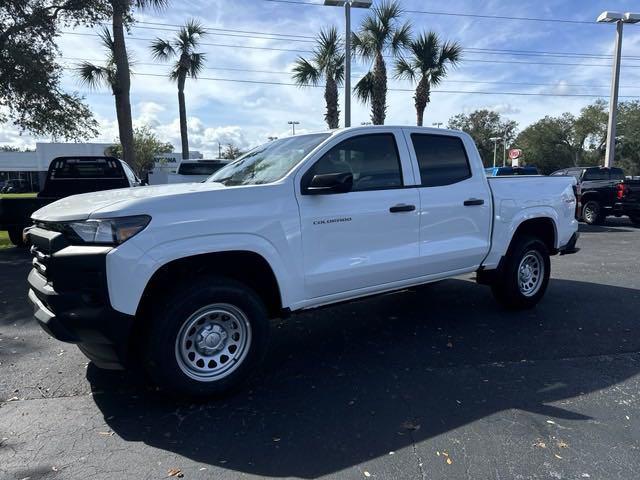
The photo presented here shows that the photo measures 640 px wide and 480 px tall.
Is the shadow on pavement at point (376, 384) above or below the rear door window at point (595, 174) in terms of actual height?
below

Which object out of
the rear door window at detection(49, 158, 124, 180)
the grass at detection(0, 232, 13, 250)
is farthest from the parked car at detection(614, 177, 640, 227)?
the grass at detection(0, 232, 13, 250)

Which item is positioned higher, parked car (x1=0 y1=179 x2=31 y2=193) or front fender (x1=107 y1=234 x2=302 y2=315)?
front fender (x1=107 y1=234 x2=302 y2=315)

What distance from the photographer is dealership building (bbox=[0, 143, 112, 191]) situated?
57.2 metres

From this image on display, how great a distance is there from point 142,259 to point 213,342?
835mm

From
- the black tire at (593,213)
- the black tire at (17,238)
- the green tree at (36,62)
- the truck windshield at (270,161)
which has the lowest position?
the black tire at (593,213)

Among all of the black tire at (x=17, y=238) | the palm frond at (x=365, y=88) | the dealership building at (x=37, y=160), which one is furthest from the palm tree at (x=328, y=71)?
the dealership building at (x=37, y=160)

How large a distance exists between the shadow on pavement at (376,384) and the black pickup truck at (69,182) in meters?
6.29

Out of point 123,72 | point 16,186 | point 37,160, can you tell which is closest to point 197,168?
point 123,72

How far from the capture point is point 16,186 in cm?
5294

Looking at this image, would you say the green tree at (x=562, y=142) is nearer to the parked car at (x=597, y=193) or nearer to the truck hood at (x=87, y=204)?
the parked car at (x=597, y=193)

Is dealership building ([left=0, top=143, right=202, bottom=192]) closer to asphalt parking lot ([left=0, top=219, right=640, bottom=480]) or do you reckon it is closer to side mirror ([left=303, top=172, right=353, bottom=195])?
asphalt parking lot ([left=0, top=219, right=640, bottom=480])

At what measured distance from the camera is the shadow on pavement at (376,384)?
3.05 m

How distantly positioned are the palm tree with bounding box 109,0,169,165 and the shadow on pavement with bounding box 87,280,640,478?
40.4 ft

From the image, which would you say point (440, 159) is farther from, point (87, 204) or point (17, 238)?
point (17, 238)
